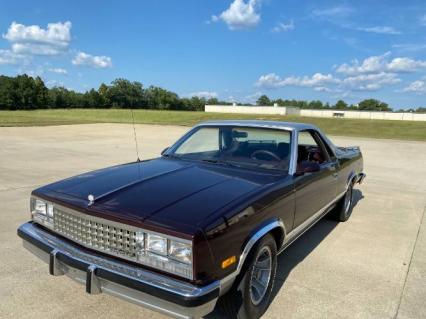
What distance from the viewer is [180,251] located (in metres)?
2.47

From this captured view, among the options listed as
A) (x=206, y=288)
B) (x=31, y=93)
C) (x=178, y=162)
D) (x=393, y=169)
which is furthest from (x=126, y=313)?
(x=31, y=93)

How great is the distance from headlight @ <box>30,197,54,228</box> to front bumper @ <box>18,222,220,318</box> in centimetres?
21

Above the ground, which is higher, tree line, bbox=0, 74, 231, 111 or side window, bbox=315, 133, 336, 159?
tree line, bbox=0, 74, 231, 111

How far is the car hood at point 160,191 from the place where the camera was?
265 cm

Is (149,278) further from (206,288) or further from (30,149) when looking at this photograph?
(30,149)

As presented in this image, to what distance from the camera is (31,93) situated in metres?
93.9

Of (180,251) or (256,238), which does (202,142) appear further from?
(180,251)

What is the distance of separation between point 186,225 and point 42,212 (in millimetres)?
1511

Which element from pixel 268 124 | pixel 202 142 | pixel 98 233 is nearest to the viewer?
pixel 98 233

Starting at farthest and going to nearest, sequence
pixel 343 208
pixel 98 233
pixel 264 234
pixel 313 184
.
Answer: pixel 343 208 → pixel 313 184 → pixel 264 234 → pixel 98 233

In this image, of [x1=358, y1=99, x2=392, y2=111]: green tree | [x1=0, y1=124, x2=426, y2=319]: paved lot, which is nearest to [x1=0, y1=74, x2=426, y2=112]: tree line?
[x1=358, y1=99, x2=392, y2=111]: green tree

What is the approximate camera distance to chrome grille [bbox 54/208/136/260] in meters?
2.65

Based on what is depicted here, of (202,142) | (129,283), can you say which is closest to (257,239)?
(129,283)

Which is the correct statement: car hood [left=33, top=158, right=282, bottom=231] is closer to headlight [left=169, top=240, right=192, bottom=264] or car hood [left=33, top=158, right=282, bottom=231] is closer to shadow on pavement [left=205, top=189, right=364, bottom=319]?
headlight [left=169, top=240, right=192, bottom=264]
